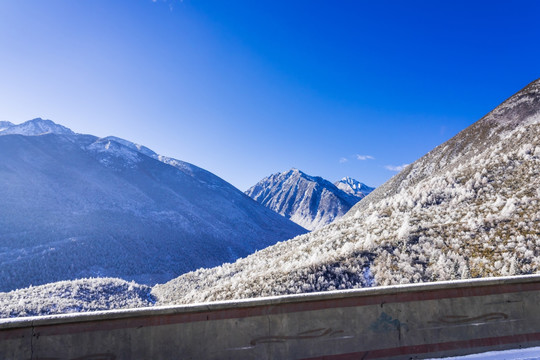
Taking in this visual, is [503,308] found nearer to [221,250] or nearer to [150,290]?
[150,290]

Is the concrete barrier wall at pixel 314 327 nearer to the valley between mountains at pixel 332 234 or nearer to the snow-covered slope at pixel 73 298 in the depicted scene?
the valley between mountains at pixel 332 234

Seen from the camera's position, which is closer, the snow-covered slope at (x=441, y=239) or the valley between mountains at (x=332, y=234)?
the snow-covered slope at (x=441, y=239)

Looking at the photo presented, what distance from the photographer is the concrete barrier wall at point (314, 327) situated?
4883mm

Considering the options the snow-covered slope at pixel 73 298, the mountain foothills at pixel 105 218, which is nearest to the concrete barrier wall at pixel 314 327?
the snow-covered slope at pixel 73 298

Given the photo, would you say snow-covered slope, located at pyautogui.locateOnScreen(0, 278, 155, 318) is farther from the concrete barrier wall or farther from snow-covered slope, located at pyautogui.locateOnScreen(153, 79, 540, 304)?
the concrete barrier wall

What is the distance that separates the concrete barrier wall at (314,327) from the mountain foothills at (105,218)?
66.2m

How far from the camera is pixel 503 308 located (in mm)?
5922

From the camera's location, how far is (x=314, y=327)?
5.45 m

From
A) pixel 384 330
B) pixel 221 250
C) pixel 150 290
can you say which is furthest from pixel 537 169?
pixel 221 250

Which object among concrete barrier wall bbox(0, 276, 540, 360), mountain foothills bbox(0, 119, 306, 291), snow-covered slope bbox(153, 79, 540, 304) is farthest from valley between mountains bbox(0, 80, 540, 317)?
concrete barrier wall bbox(0, 276, 540, 360)

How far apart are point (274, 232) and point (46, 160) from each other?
9461 cm

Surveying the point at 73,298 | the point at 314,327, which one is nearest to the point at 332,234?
the point at 314,327

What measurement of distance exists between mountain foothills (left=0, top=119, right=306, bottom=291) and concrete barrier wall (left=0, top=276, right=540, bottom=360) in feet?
217

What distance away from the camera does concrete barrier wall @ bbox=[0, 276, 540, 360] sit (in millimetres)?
4883
